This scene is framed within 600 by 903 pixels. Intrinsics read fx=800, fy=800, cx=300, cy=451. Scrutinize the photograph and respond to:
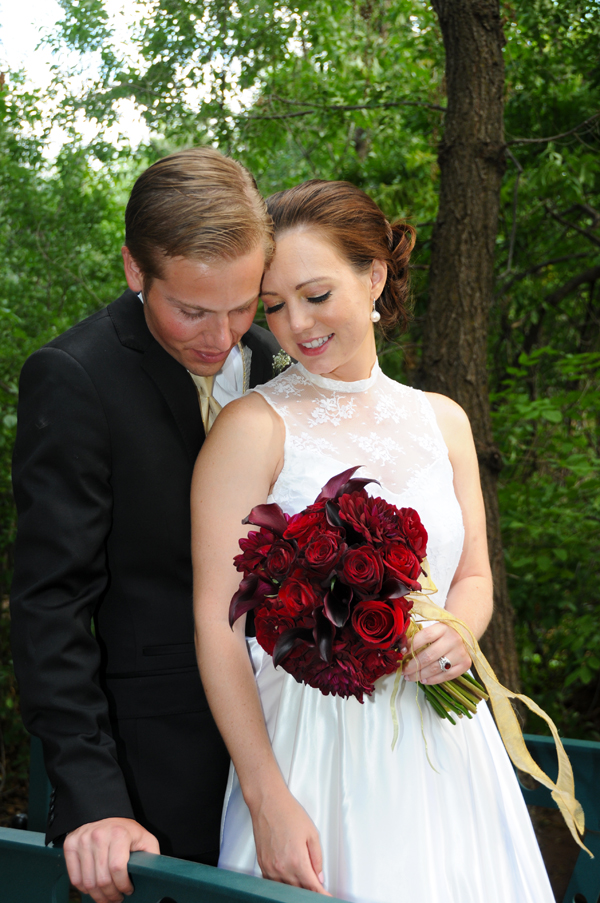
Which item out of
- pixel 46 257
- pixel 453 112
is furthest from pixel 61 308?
pixel 453 112

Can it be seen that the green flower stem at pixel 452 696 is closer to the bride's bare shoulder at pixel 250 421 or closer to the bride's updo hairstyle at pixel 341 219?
the bride's bare shoulder at pixel 250 421

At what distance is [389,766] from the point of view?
5.46ft

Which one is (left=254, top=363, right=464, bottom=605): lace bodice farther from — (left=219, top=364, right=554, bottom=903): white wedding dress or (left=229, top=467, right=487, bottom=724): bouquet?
(left=229, top=467, right=487, bottom=724): bouquet

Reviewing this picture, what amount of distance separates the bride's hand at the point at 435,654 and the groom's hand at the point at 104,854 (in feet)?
1.94

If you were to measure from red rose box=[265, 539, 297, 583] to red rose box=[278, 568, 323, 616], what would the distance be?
0.06 feet

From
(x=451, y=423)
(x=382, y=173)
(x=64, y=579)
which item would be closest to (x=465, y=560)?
(x=451, y=423)

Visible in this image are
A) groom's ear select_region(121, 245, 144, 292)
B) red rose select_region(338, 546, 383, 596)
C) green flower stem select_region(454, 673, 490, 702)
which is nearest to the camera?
red rose select_region(338, 546, 383, 596)

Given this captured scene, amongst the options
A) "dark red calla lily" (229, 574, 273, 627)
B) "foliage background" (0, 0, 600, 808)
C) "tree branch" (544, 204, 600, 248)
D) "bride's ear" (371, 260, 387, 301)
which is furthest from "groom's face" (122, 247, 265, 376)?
"tree branch" (544, 204, 600, 248)

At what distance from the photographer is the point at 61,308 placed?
5223 millimetres

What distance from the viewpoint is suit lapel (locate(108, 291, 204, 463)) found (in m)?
1.87

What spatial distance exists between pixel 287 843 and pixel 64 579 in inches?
26.2

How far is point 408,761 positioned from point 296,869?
1.06 ft

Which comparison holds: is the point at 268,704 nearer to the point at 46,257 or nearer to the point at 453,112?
the point at 453,112

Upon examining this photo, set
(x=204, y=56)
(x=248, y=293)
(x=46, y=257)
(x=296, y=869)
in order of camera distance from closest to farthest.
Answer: (x=296, y=869)
(x=248, y=293)
(x=204, y=56)
(x=46, y=257)
